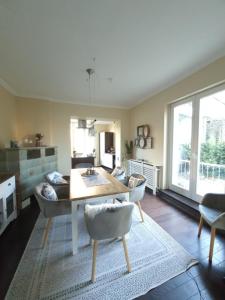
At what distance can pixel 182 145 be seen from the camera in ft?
11.0

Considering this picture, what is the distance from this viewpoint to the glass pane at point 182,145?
10.3 ft

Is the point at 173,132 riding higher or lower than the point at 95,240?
higher

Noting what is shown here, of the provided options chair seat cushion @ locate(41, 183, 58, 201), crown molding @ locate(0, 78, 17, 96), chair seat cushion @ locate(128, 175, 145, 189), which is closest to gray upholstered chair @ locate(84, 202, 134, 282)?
chair seat cushion @ locate(41, 183, 58, 201)

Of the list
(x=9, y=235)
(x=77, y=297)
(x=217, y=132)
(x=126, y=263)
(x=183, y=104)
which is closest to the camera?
(x=77, y=297)

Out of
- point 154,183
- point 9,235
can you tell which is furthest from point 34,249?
point 154,183

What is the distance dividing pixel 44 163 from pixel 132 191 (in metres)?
2.55

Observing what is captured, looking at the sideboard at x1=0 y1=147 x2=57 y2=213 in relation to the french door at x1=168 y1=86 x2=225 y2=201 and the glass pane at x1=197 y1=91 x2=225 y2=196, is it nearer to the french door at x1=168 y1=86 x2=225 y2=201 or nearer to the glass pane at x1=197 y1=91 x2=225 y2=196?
the french door at x1=168 y1=86 x2=225 y2=201

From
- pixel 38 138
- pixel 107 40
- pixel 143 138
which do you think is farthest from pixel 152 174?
pixel 38 138

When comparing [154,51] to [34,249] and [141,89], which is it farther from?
[34,249]

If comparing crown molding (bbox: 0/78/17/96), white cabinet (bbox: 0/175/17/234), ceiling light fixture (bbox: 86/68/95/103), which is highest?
ceiling light fixture (bbox: 86/68/95/103)

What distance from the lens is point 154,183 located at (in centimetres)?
365

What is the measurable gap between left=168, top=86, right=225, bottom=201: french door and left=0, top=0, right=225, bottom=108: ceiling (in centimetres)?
70

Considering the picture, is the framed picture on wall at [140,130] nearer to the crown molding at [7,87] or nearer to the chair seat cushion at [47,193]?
the chair seat cushion at [47,193]

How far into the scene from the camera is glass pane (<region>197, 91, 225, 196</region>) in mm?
2510
